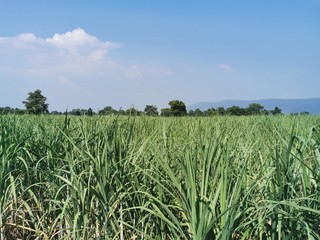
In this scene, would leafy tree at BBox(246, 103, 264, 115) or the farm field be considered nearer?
the farm field

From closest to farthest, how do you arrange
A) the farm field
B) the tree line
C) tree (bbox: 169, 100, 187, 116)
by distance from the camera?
the farm field < the tree line < tree (bbox: 169, 100, 187, 116)

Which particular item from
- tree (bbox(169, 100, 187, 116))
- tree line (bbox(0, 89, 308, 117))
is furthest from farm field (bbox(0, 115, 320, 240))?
tree (bbox(169, 100, 187, 116))

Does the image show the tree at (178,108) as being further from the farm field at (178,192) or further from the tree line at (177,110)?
the farm field at (178,192)

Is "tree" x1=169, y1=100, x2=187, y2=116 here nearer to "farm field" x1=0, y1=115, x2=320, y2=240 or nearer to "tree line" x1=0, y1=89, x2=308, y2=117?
"tree line" x1=0, y1=89, x2=308, y2=117

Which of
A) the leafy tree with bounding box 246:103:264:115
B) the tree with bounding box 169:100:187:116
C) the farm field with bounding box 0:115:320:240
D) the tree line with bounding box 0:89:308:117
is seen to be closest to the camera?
the farm field with bounding box 0:115:320:240

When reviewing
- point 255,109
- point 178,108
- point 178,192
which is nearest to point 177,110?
point 178,108

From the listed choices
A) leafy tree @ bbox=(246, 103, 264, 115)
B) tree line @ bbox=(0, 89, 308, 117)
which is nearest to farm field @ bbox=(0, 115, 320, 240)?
tree line @ bbox=(0, 89, 308, 117)

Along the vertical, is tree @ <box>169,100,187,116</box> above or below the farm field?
above

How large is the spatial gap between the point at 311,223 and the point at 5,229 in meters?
2.01

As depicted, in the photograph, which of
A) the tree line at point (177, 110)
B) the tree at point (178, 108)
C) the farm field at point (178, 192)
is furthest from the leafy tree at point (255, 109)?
A: the farm field at point (178, 192)

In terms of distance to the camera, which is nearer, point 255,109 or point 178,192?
point 178,192

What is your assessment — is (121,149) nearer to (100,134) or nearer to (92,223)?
(100,134)

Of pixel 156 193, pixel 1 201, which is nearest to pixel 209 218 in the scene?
pixel 156 193

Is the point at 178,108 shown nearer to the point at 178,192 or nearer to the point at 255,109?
the point at 255,109
